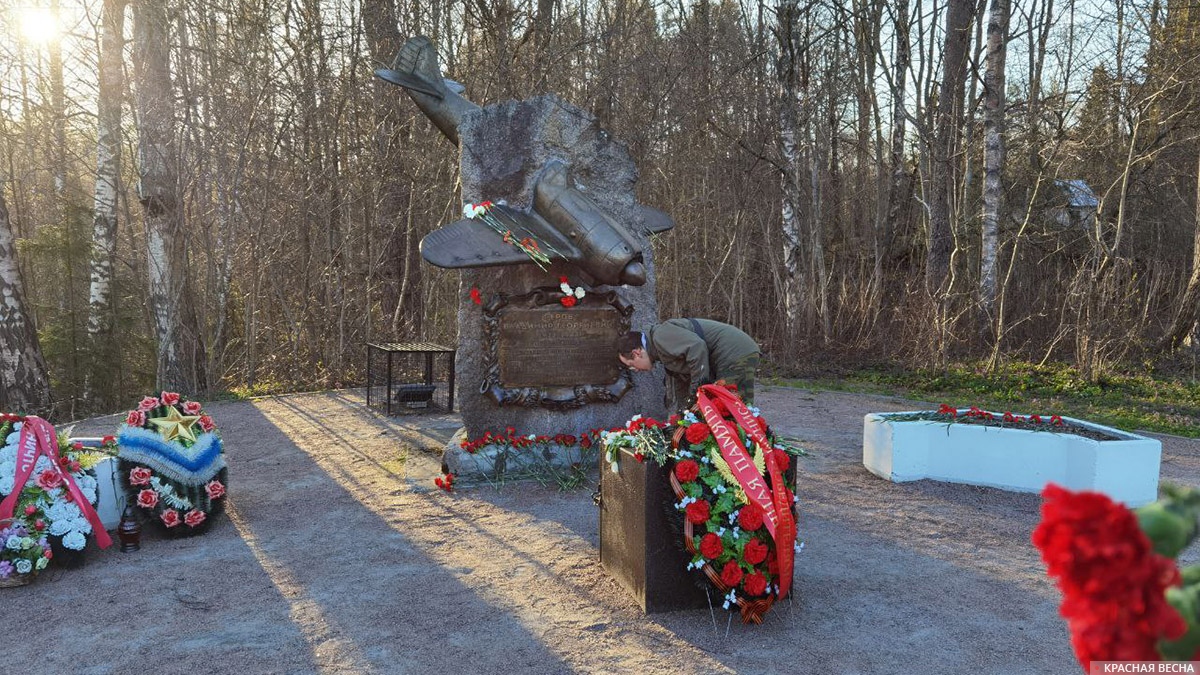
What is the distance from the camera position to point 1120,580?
100 centimetres

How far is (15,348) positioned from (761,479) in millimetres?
9672

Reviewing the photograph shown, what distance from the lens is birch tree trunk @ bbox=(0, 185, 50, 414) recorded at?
9.34 metres

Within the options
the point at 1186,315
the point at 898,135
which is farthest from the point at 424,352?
the point at 898,135

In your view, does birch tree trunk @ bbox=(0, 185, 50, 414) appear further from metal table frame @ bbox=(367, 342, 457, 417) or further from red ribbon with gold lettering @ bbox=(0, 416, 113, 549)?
red ribbon with gold lettering @ bbox=(0, 416, 113, 549)

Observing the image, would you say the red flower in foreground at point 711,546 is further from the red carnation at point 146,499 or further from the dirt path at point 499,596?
the red carnation at point 146,499

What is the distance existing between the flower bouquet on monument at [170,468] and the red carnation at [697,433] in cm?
319

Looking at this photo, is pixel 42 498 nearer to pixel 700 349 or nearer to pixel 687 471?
pixel 687 471

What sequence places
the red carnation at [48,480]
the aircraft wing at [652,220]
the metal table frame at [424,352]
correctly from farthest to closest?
1. the metal table frame at [424,352]
2. the aircraft wing at [652,220]
3. the red carnation at [48,480]

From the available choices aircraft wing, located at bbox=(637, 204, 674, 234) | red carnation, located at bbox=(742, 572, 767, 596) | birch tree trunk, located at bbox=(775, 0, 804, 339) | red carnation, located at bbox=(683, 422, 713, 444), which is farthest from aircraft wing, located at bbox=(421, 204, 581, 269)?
birch tree trunk, located at bbox=(775, 0, 804, 339)

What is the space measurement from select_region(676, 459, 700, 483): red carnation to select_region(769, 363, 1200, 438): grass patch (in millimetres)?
6810

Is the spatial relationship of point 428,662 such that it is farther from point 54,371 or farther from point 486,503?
point 54,371

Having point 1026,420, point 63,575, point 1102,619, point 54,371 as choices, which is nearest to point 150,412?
point 63,575

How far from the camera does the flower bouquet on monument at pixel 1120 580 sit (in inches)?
39.3

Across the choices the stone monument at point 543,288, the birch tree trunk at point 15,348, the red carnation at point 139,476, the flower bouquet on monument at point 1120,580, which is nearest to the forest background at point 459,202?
the birch tree trunk at point 15,348
